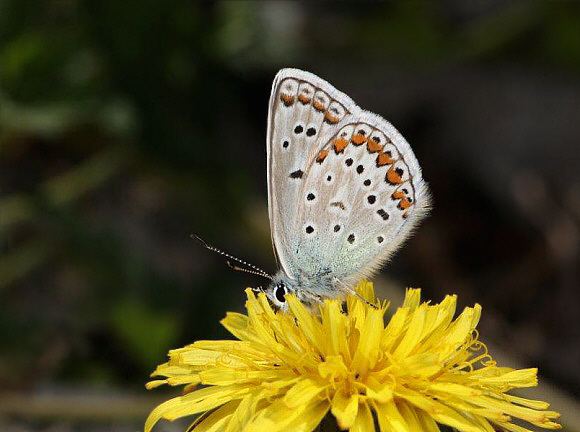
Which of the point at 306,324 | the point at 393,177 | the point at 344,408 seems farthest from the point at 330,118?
the point at 344,408

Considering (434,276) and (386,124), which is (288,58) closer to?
(434,276)

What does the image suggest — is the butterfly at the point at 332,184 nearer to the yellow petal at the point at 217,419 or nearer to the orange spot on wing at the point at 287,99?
the orange spot on wing at the point at 287,99

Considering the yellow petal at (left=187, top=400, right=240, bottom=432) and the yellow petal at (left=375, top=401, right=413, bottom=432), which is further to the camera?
the yellow petal at (left=187, top=400, right=240, bottom=432)

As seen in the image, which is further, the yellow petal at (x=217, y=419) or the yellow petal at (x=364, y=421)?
the yellow petal at (x=217, y=419)

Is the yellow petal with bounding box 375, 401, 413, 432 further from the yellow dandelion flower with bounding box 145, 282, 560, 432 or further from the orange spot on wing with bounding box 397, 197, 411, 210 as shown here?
the orange spot on wing with bounding box 397, 197, 411, 210

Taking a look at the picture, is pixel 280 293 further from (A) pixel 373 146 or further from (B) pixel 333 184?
(A) pixel 373 146

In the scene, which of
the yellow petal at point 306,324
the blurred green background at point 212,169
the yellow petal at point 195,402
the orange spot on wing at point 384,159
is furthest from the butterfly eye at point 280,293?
the blurred green background at point 212,169

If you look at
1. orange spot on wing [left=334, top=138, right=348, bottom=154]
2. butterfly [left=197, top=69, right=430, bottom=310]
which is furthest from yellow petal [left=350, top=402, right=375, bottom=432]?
orange spot on wing [left=334, top=138, right=348, bottom=154]

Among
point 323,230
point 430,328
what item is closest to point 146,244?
point 323,230
